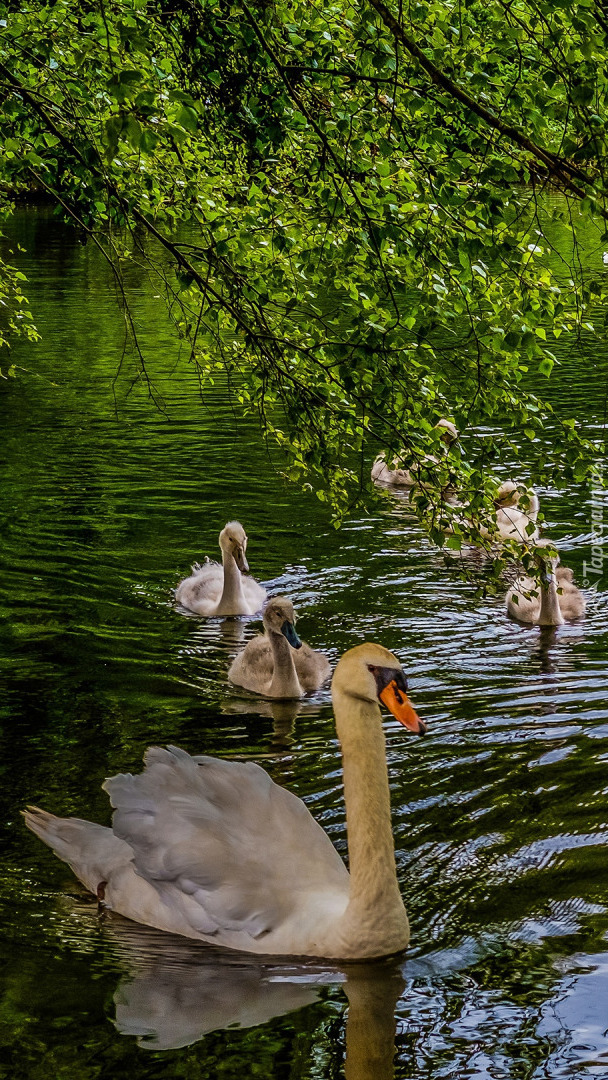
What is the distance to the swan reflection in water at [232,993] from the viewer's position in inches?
241

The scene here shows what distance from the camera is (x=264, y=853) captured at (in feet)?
23.3

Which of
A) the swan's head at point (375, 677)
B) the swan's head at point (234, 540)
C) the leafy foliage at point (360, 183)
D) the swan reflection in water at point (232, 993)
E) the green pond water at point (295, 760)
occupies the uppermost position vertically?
the leafy foliage at point (360, 183)

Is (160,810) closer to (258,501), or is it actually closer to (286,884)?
(286,884)

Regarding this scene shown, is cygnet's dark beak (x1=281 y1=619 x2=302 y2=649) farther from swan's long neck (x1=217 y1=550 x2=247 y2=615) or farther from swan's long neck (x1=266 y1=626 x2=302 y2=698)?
swan's long neck (x1=217 y1=550 x2=247 y2=615)

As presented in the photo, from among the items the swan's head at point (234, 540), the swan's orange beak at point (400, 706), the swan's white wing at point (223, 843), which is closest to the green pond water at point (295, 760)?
the swan's white wing at point (223, 843)

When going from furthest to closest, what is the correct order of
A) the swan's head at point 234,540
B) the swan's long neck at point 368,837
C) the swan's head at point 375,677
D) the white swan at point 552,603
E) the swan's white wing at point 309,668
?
the swan's head at point 234,540 < the white swan at point 552,603 < the swan's white wing at point 309,668 < the swan's head at point 375,677 < the swan's long neck at point 368,837

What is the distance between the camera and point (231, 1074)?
5879 mm

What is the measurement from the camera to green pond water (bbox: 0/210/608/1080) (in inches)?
242

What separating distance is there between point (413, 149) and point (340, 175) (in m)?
0.41

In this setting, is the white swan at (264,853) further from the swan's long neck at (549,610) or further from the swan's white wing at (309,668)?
the swan's long neck at (549,610)

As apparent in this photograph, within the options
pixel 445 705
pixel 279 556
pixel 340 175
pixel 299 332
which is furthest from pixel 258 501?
pixel 340 175

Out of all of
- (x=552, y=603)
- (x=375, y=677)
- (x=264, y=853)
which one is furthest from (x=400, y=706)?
(x=552, y=603)

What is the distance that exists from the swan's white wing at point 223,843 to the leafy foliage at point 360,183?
2168 mm

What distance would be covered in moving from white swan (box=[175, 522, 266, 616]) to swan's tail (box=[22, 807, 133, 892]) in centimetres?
→ 529
